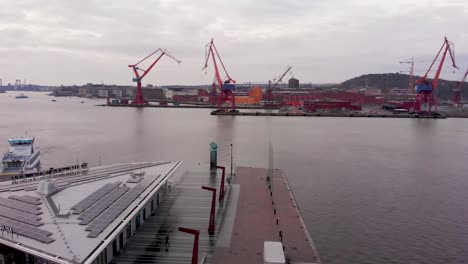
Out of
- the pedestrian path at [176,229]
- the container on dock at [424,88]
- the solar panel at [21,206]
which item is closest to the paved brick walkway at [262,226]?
the pedestrian path at [176,229]

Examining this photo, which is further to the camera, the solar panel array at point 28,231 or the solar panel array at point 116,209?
the solar panel array at point 116,209

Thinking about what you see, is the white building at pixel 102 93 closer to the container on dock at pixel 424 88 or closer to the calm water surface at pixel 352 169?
the calm water surface at pixel 352 169

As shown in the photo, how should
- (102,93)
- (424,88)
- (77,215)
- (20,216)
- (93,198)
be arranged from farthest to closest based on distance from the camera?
(102,93) → (424,88) → (93,198) → (77,215) → (20,216)

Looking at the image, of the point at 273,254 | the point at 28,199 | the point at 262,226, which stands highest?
the point at 28,199

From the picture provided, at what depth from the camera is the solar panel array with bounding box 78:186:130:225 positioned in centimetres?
655

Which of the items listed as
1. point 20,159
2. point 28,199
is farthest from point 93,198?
point 20,159

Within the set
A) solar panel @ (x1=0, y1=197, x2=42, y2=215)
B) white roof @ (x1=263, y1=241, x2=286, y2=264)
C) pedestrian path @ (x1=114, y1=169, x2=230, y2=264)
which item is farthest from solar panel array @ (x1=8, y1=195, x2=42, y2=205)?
white roof @ (x1=263, y1=241, x2=286, y2=264)

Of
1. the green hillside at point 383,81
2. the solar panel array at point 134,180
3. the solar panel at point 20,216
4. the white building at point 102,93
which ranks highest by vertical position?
the green hillside at point 383,81

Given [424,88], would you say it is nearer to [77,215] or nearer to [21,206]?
[77,215]

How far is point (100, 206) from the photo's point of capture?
7133mm

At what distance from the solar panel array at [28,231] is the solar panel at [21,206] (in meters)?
0.53

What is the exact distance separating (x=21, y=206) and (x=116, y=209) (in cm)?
177

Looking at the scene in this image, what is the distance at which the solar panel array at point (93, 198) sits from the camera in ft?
23.1

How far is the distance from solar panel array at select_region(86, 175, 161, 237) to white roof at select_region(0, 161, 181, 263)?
59mm
